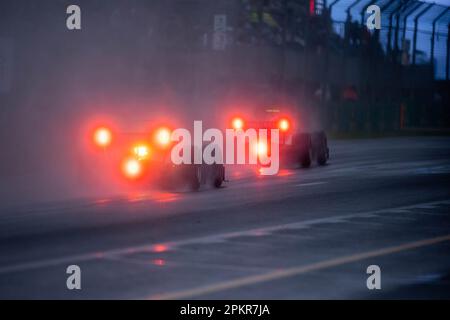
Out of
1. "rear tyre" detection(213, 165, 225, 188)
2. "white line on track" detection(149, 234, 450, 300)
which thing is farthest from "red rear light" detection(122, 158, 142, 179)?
"white line on track" detection(149, 234, 450, 300)

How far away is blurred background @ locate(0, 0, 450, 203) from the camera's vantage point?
2397 centimetres

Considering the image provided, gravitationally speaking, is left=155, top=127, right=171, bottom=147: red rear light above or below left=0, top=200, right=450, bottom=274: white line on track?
above

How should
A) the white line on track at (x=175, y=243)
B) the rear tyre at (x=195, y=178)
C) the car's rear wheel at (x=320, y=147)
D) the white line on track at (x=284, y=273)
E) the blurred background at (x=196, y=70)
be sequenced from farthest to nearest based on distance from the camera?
1. the car's rear wheel at (x=320, y=147)
2. the blurred background at (x=196, y=70)
3. the rear tyre at (x=195, y=178)
4. the white line on track at (x=175, y=243)
5. the white line on track at (x=284, y=273)

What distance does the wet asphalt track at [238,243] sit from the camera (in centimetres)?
896

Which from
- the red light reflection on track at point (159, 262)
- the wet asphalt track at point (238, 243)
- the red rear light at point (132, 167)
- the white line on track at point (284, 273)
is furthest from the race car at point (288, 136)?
the red light reflection on track at point (159, 262)

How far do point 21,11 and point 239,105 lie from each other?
15.8 m

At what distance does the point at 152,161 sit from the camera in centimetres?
1814

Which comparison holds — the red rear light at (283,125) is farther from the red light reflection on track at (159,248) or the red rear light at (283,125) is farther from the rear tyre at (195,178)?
the red light reflection on track at (159,248)

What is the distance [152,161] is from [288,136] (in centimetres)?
664

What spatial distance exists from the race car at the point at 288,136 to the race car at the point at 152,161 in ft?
18.5

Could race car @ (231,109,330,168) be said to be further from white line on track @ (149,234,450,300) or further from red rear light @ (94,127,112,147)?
white line on track @ (149,234,450,300)

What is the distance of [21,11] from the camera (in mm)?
25344

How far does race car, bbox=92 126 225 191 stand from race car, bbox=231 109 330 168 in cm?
565

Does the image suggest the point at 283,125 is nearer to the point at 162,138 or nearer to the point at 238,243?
the point at 162,138
